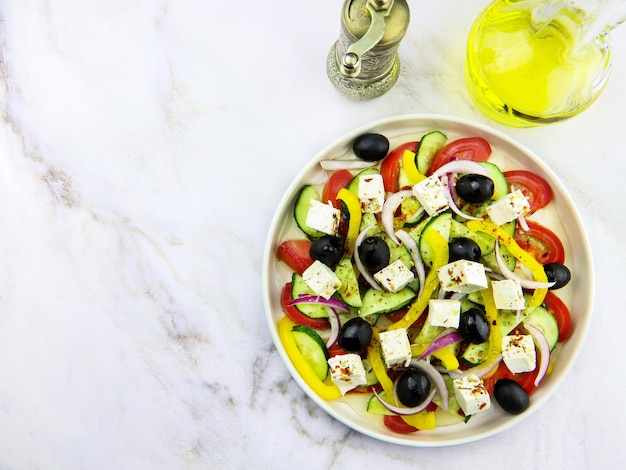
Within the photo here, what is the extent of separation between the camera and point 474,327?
153 cm

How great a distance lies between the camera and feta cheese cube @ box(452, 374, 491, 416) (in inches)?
A: 59.3

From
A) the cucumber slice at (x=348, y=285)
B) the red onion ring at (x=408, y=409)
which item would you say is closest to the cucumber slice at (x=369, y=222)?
the cucumber slice at (x=348, y=285)

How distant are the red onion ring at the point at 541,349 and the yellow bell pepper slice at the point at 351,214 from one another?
554 millimetres

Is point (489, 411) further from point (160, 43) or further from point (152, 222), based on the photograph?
point (160, 43)

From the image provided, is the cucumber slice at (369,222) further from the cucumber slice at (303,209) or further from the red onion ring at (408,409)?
the red onion ring at (408,409)

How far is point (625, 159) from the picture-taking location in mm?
1801

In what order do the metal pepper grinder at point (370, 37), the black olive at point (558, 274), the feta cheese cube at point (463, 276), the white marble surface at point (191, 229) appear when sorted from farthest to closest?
the white marble surface at point (191, 229)
the black olive at point (558, 274)
the feta cheese cube at point (463, 276)
the metal pepper grinder at point (370, 37)

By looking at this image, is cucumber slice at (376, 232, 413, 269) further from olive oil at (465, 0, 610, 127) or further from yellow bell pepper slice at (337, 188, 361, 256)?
olive oil at (465, 0, 610, 127)

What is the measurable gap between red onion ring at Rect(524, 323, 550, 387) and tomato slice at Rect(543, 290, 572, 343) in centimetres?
9

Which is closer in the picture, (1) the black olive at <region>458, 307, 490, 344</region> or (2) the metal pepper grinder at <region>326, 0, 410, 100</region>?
(2) the metal pepper grinder at <region>326, 0, 410, 100</region>

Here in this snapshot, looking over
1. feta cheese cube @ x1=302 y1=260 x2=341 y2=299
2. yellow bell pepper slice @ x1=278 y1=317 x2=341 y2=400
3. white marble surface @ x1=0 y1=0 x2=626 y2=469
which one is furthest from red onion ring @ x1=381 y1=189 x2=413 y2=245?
yellow bell pepper slice @ x1=278 y1=317 x2=341 y2=400

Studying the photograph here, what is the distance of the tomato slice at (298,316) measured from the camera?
1.62m

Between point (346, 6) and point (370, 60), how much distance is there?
159 millimetres

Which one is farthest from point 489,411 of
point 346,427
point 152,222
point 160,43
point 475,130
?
point 160,43
